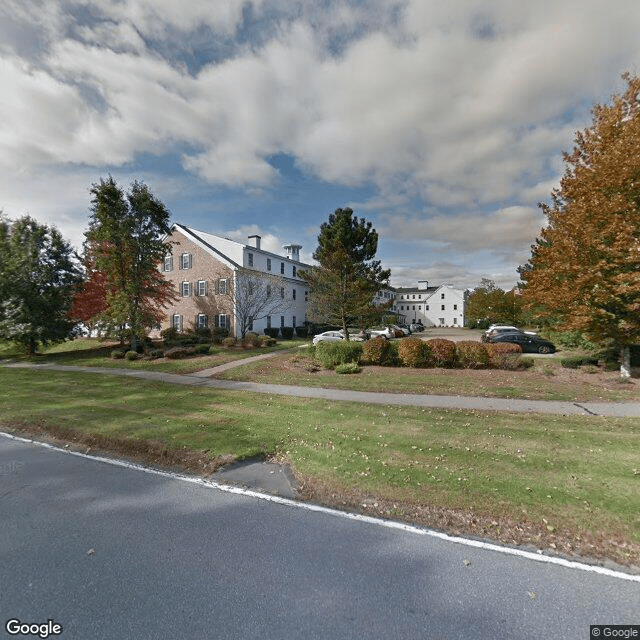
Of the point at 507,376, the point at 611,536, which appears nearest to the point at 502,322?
the point at 507,376

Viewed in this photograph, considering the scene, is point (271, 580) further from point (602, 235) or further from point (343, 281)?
point (343, 281)

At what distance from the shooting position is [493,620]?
Answer: 248 cm

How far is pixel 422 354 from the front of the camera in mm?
14305

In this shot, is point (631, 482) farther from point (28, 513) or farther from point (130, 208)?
point (130, 208)

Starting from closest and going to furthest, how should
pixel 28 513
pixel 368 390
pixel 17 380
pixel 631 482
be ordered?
pixel 28 513, pixel 631 482, pixel 368 390, pixel 17 380

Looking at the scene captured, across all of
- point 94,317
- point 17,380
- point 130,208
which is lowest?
point 17,380

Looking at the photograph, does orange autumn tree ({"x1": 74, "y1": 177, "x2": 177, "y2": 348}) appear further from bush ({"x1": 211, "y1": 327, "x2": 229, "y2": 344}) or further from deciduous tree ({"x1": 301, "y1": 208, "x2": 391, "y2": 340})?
deciduous tree ({"x1": 301, "y1": 208, "x2": 391, "y2": 340})

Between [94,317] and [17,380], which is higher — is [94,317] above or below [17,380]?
above

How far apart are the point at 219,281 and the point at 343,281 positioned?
531 inches

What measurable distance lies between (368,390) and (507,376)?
18.1 ft
